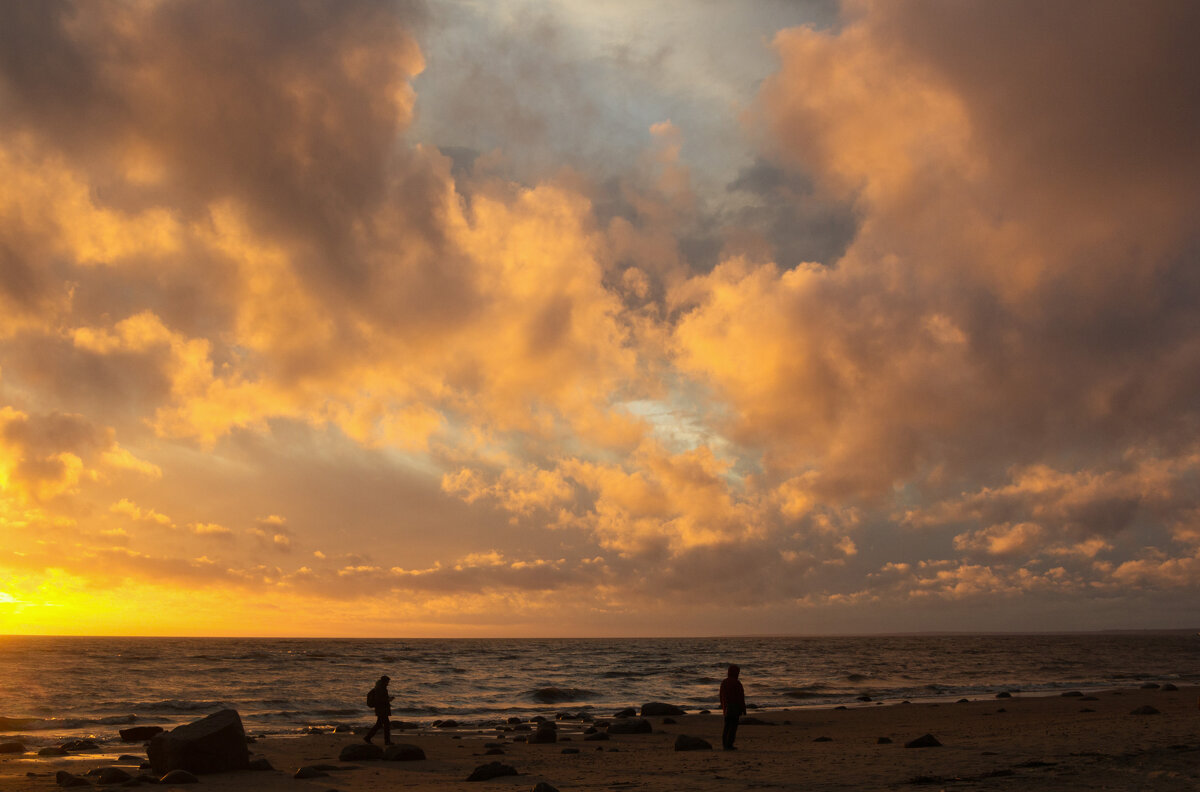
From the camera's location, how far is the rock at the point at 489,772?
17422 mm

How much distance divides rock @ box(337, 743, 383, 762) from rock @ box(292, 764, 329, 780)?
8.30ft

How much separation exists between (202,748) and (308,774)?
2.51m

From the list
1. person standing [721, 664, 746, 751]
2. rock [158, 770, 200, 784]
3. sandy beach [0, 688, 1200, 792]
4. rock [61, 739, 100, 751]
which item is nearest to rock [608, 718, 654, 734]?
sandy beach [0, 688, 1200, 792]

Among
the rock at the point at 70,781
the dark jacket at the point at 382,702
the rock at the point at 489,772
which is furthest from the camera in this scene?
the dark jacket at the point at 382,702

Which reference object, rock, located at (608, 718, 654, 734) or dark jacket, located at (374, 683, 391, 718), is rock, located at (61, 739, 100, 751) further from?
rock, located at (608, 718, 654, 734)

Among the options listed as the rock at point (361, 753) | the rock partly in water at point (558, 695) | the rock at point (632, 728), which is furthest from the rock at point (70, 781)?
the rock partly in water at point (558, 695)

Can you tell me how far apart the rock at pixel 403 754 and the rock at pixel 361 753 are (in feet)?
0.81

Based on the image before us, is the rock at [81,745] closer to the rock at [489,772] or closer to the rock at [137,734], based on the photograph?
the rock at [137,734]

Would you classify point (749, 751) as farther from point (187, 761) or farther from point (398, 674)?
point (398, 674)

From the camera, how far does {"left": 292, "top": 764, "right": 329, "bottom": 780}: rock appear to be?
1856cm

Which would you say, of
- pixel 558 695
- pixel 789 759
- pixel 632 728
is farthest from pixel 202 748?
→ pixel 558 695

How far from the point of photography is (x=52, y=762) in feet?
72.1

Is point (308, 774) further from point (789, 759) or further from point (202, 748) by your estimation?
point (789, 759)

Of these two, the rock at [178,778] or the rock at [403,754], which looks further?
the rock at [403,754]
